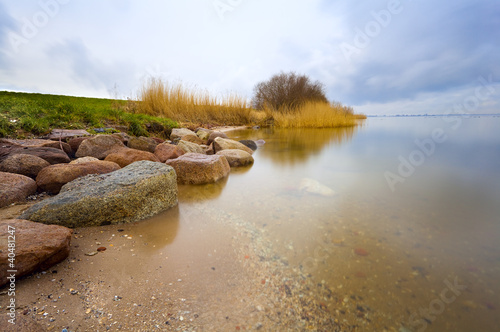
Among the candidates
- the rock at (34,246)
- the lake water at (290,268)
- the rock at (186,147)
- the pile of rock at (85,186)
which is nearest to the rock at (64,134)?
the pile of rock at (85,186)

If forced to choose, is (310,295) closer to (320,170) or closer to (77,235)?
(77,235)

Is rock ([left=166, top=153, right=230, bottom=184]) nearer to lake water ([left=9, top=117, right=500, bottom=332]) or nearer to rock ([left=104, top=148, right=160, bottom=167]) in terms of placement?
rock ([left=104, top=148, right=160, bottom=167])

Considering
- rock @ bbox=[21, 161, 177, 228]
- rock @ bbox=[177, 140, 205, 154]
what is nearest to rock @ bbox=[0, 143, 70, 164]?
rock @ bbox=[21, 161, 177, 228]

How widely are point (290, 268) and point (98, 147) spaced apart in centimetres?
426

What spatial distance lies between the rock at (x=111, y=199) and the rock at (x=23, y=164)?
1.05 meters

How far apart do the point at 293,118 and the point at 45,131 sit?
43.2 ft

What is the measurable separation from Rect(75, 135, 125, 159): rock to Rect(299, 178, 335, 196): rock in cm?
345

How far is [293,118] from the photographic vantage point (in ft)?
51.2

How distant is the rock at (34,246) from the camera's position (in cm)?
131

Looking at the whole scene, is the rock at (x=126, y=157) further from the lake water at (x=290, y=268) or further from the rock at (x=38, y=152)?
the lake water at (x=290, y=268)

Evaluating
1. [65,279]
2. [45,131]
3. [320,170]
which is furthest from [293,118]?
[65,279]

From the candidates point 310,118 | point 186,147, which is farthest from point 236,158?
point 310,118

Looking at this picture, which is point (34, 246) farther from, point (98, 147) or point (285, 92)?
point (285, 92)

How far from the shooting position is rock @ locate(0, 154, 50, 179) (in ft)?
9.45
